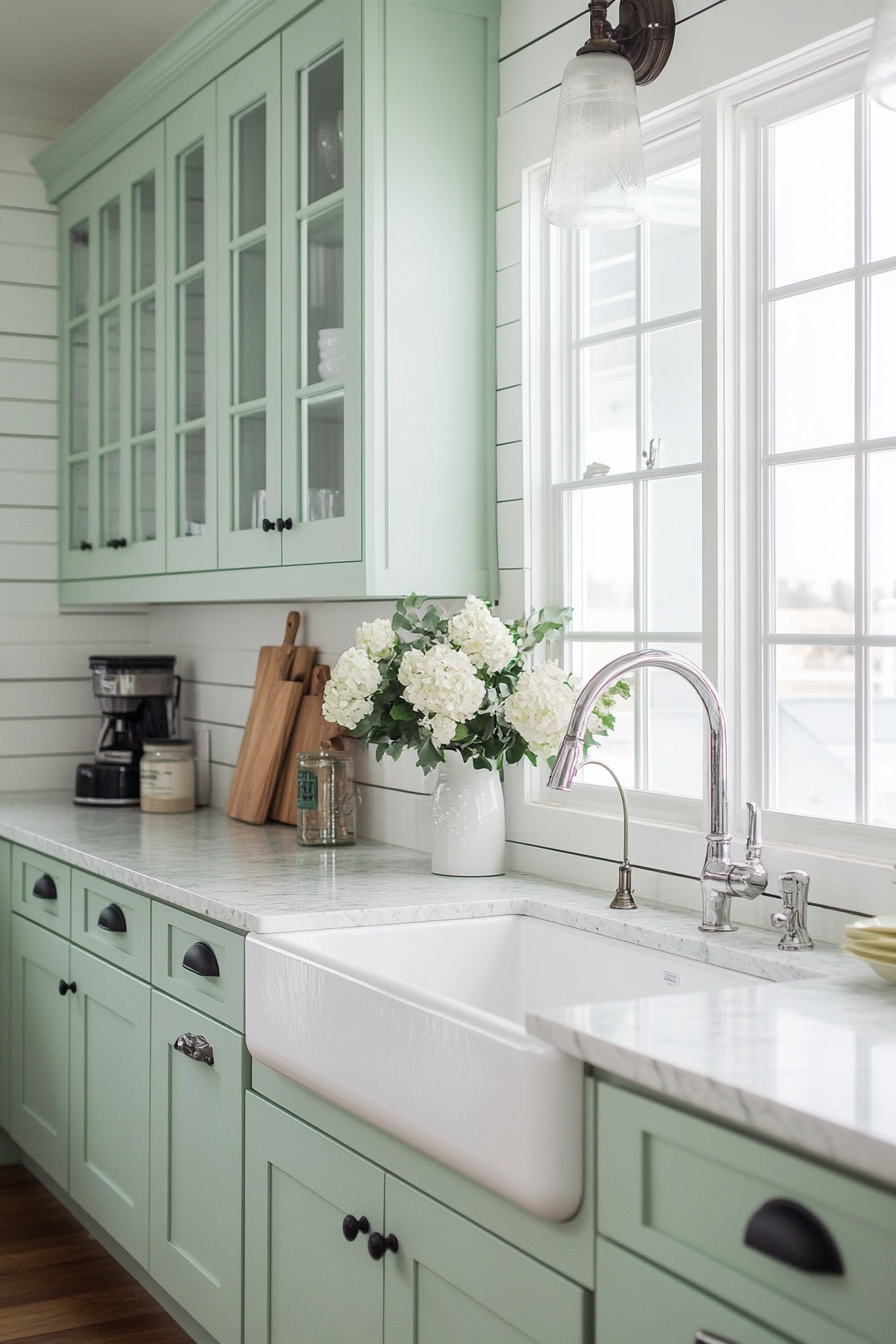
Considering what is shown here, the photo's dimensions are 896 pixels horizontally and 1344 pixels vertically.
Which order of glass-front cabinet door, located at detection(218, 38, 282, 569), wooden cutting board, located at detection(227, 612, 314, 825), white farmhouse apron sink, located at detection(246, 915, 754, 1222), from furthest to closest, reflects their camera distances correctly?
wooden cutting board, located at detection(227, 612, 314, 825)
glass-front cabinet door, located at detection(218, 38, 282, 569)
white farmhouse apron sink, located at detection(246, 915, 754, 1222)

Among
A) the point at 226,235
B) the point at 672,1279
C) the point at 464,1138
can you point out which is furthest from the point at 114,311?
the point at 672,1279

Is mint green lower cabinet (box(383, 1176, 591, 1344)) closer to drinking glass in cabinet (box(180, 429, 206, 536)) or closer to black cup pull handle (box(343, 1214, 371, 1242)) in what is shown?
black cup pull handle (box(343, 1214, 371, 1242))

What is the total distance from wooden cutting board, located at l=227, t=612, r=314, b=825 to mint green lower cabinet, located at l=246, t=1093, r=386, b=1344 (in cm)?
120

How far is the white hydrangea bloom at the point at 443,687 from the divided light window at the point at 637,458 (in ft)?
0.93

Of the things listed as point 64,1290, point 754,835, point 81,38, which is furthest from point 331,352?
point 64,1290

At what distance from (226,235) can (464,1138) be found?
83.9 inches

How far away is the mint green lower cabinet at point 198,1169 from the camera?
89.1 inches

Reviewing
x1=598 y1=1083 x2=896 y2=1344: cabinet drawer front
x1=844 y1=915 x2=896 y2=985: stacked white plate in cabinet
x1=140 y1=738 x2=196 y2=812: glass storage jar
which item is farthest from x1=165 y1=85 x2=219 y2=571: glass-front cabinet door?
x1=598 y1=1083 x2=896 y2=1344: cabinet drawer front

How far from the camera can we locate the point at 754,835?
1937mm

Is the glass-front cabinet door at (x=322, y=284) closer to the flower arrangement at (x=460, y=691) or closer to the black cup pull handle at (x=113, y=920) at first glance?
the flower arrangement at (x=460, y=691)

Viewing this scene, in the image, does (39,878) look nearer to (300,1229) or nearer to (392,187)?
(300,1229)

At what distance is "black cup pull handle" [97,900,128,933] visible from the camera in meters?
2.71

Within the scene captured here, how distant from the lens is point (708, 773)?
7.25 ft

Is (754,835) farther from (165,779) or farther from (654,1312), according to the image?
(165,779)
